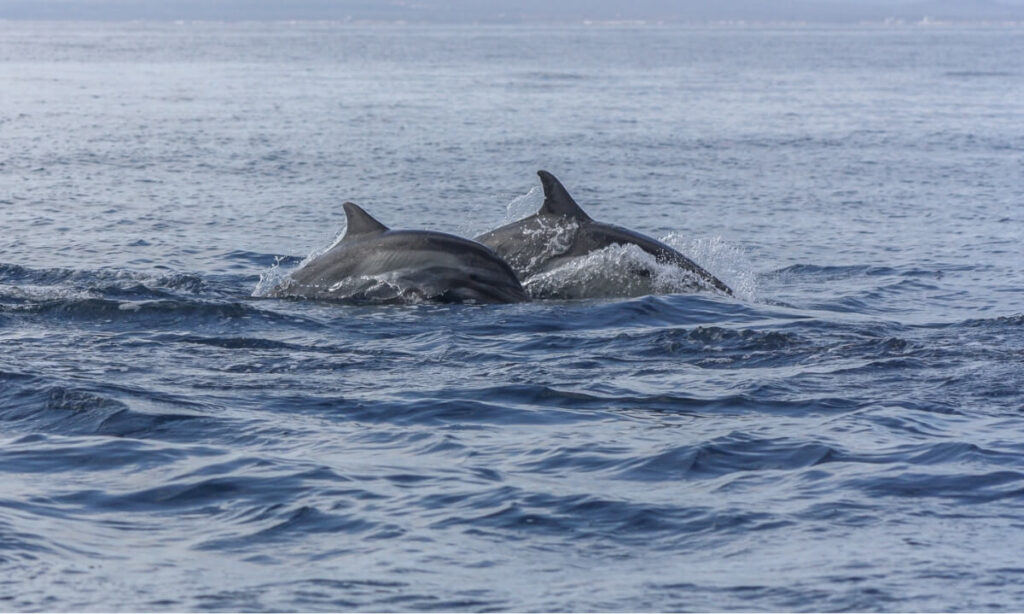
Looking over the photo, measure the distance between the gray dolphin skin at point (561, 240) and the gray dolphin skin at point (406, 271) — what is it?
831mm

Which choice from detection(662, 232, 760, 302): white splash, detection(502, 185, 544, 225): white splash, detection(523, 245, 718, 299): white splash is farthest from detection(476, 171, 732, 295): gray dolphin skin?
detection(502, 185, 544, 225): white splash

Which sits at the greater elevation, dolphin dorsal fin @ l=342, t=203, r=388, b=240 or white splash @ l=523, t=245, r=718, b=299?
dolphin dorsal fin @ l=342, t=203, r=388, b=240

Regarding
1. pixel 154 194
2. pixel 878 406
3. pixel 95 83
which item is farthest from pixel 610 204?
pixel 95 83

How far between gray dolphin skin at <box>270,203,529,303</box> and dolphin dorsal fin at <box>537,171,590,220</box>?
118cm

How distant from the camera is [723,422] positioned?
1128 cm

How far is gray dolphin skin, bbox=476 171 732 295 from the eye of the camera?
17.0 meters

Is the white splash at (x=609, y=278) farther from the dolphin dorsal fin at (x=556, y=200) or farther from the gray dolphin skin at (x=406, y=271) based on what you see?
the dolphin dorsal fin at (x=556, y=200)

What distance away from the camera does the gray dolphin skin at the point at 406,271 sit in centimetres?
1591

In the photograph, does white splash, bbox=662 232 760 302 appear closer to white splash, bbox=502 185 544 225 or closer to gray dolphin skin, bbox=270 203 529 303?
gray dolphin skin, bbox=270 203 529 303

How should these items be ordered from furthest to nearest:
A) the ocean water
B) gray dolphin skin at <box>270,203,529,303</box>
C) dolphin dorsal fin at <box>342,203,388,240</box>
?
dolphin dorsal fin at <box>342,203,388,240</box> < gray dolphin skin at <box>270,203,529,303</box> < the ocean water

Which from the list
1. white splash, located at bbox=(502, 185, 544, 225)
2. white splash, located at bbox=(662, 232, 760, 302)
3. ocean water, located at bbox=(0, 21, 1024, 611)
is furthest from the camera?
white splash, located at bbox=(502, 185, 544, 225)

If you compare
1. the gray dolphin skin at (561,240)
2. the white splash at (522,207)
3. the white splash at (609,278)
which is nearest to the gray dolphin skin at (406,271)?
→ the white splash at (609,278)

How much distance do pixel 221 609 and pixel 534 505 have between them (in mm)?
2405

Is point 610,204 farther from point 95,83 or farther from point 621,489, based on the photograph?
point 95,83
